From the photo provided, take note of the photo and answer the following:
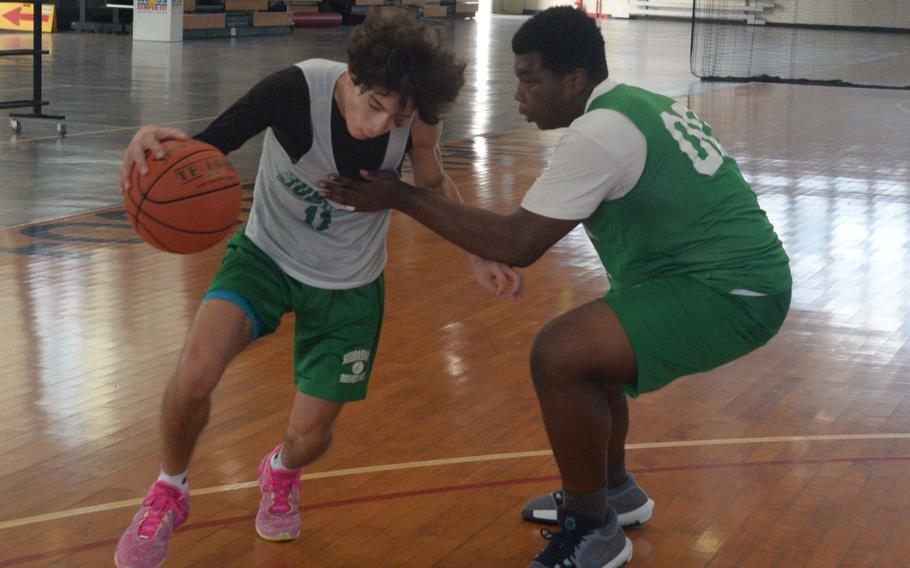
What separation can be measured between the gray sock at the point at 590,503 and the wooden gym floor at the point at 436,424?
0.71 feet

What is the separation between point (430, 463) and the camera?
13.4 ft

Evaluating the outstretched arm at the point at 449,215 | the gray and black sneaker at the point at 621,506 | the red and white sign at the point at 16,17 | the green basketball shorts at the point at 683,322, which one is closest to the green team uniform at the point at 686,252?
the green basketball shorts at the point at 683,322

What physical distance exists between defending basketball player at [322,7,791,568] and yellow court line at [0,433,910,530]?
0.87m

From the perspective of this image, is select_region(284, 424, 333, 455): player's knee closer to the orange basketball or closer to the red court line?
the red court line

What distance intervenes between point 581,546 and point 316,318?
0.91 m

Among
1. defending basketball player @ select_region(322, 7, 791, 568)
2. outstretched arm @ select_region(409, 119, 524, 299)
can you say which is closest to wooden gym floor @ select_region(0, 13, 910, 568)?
defending basketball player @ select_region(322, 7, 791, 568)

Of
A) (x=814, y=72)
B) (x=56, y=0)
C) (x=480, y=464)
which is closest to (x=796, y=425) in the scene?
(x=480, y=464)

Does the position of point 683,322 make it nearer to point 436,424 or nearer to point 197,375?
point 197,375

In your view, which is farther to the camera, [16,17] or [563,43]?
[16,17]

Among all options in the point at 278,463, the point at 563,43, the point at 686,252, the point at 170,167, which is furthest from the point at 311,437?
the point at 563,43

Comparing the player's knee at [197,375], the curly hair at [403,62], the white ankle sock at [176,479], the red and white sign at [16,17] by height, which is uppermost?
the red and white sign at [16,17]

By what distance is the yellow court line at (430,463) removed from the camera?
11.6ft

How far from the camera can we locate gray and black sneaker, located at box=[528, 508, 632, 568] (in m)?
3.29

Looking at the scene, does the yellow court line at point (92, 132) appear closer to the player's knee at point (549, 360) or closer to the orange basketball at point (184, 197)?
the orange basketball at point (184, 197)
